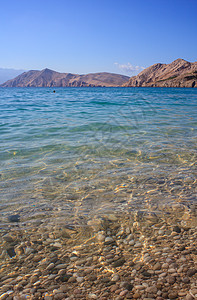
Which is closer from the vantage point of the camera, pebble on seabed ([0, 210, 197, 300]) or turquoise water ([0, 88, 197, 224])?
pebble on seabed ([0, 210, 197, 300])

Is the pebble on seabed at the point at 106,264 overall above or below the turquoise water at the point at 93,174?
below

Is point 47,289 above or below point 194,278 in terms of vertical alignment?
below

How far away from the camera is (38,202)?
3.61 metres

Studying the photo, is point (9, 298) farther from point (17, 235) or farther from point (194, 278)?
point (194, 278)

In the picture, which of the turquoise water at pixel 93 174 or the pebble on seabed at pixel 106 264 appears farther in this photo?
the turquoise water at pixel 93 174

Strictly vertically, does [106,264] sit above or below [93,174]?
below

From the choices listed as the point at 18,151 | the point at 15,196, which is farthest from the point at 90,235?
the point at 18,151

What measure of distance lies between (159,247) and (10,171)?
12.7ft

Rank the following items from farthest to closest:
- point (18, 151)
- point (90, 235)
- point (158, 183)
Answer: point (18, 151), point (158, 183), point (90, 235)

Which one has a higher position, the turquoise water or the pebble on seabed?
the turquoise water

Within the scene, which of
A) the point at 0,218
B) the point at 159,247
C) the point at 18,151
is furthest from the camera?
the point at 18,151

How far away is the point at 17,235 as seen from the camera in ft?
9.12

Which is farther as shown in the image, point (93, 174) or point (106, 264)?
point (93, 174)

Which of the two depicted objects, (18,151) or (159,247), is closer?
(159,247)
